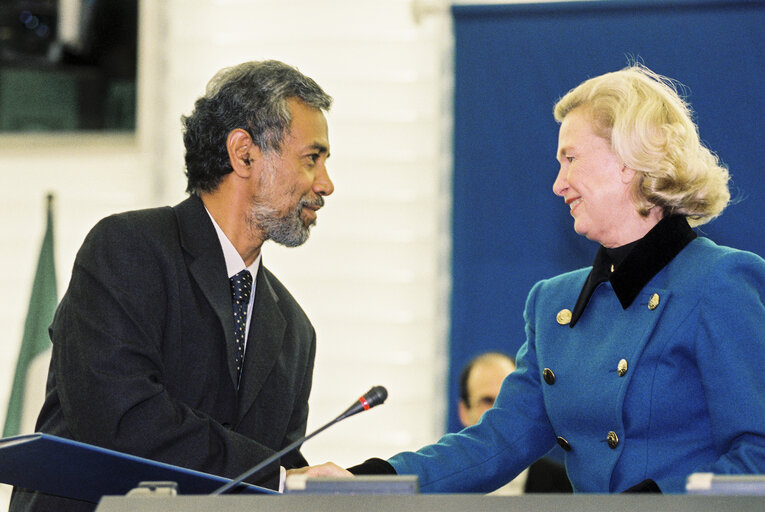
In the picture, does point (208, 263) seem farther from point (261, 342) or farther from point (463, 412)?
point (463, 412)

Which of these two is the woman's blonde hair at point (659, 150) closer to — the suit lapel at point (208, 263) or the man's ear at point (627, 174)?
the man's ear at point (627, 174)

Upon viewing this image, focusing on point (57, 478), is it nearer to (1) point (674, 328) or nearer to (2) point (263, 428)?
(2) point (263, 428)

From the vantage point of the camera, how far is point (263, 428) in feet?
7.88

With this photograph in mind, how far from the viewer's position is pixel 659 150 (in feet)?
6.88

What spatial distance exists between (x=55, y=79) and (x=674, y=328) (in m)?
3.69

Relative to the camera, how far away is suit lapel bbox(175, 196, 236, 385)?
7.54 feet

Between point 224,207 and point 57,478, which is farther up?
point 224,207

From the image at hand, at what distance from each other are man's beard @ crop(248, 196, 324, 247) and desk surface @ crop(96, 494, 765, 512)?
1271 mm

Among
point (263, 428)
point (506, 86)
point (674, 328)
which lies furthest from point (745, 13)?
point (263, 428)

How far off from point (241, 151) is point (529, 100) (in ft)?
5.35

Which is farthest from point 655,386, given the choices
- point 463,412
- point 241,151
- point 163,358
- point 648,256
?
point 463,412

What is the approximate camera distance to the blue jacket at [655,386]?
1.85 meters

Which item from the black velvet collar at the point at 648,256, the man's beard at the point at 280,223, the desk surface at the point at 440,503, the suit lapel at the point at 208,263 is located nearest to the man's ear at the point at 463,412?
the man's beard at the point at 280,223

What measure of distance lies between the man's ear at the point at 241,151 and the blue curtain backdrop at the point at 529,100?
1.46m
